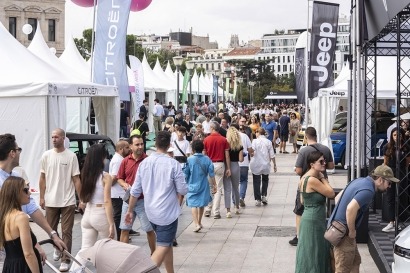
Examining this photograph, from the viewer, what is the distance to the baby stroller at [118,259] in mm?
6094

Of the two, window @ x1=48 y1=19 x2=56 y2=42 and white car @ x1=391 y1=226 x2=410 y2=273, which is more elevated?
window @ x1=48 y1=19 x2=56 y2=42

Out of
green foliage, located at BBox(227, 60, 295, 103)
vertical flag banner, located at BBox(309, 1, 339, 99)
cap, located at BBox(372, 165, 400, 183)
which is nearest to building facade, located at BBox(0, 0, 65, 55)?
green foliage, located at BBox(227, 60, 295, 103)

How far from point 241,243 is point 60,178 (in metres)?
3.39

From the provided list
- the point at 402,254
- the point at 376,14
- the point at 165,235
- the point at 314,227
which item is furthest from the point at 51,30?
the point at 402,254

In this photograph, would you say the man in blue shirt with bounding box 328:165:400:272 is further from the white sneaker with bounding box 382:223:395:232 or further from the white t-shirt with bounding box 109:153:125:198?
Result: the white sneaker with bounding box 382:223:395:232

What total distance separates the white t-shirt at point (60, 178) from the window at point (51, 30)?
95.0 meters

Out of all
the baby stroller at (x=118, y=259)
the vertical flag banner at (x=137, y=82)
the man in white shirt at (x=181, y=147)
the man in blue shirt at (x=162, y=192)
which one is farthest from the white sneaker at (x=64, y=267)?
the vertical flag banner at (x=137, y=82)

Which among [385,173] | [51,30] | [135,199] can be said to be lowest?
[135,199]

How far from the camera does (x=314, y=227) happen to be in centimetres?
892

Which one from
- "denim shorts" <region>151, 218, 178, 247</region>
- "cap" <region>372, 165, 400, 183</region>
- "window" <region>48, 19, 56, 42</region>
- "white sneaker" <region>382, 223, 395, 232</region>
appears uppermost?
"window" <region>48, 19, 56, 42</region>

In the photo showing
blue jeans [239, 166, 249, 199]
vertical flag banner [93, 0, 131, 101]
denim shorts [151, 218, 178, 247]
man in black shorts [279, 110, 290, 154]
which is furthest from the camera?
man in black shorts [279, 110, 290, 154]

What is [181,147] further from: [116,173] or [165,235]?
[165,235]

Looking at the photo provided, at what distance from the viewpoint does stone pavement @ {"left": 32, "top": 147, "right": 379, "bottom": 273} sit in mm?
11211

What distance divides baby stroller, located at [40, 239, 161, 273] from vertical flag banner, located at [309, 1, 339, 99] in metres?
17.3
